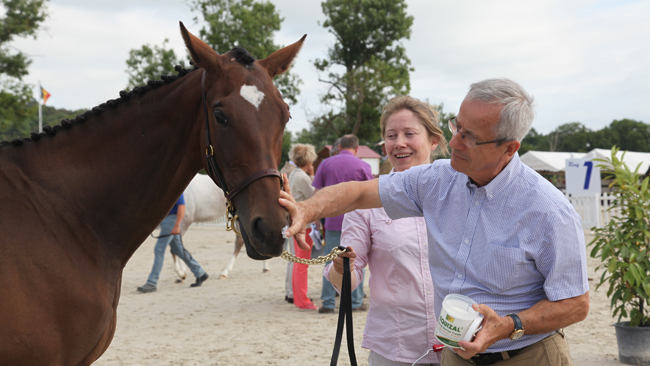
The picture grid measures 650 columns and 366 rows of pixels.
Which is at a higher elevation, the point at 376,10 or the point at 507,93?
the point at 376,10

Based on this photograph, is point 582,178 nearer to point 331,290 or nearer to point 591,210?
point 591,210

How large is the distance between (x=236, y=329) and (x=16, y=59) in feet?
64.2

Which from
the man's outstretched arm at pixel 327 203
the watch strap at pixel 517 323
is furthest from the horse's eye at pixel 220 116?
the watch strap at pixel 517 323

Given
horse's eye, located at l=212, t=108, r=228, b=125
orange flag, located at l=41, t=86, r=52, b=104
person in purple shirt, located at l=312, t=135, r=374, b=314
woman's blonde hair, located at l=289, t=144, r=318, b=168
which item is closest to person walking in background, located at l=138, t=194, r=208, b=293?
woman's blonde hair, located at l=289, t=144, r=318, b=168

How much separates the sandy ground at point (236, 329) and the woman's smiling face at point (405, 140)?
303 centimetres

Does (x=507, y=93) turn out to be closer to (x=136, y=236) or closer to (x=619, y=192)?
(x=136, y=236)

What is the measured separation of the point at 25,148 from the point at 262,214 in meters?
1.30

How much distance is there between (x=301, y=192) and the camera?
24.5ft

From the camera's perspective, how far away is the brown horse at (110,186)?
1960 mm

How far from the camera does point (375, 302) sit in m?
2.52

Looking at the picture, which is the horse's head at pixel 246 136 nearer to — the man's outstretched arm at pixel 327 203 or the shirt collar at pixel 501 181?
the man's outstretched arm at pixel 327 203

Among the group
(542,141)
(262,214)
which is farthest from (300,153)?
(542,141)

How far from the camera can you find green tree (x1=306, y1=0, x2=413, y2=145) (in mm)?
28469

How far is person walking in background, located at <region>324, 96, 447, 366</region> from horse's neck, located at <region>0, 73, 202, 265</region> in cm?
98
